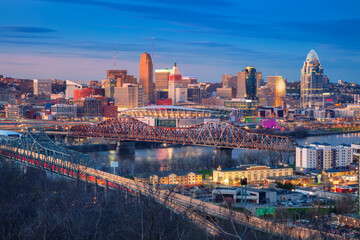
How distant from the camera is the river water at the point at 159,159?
2266 centimetres

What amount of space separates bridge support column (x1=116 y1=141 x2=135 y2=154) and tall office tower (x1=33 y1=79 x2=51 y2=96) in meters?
62.3

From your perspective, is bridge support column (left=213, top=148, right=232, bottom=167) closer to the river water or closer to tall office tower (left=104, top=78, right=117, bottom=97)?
the river water

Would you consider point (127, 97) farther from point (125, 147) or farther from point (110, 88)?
point (125, 147)

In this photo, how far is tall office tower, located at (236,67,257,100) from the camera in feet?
276

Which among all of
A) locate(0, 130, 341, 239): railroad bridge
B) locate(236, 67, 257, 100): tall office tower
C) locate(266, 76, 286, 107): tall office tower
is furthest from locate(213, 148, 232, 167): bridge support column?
locate(266, 76, 286, 107): tall office tower

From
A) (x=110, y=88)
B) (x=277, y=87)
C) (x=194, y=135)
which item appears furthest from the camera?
(x=277, y=87)

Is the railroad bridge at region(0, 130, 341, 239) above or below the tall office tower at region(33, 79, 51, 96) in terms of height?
below

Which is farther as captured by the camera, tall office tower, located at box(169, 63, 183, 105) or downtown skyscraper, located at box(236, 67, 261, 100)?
downtown skyscraper, located at box(236, 67, 261, 100)

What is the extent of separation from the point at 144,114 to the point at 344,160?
3123 cm

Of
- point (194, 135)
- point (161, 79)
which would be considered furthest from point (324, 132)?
point (161, 79)

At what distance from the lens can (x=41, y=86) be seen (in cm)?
9350

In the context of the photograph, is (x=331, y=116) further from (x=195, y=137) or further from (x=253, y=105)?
(x=195, y=137)

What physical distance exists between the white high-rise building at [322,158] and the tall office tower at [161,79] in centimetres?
6794

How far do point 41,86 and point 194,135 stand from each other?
6531cm
